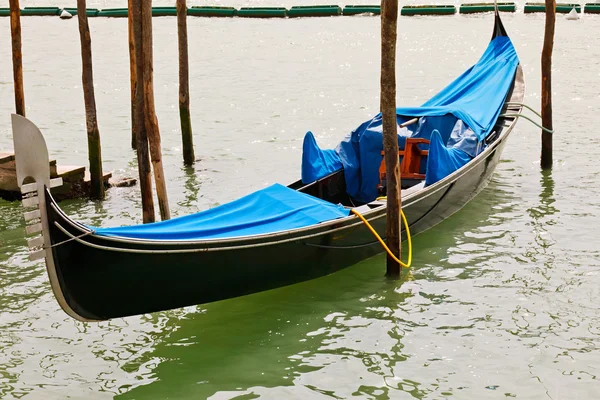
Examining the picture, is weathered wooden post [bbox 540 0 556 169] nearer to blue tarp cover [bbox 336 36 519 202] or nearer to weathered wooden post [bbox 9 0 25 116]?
blue tarp cover [bbox 336 36 519 202]

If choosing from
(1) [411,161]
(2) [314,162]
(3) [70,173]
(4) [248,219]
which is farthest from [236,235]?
(3) [70,173]

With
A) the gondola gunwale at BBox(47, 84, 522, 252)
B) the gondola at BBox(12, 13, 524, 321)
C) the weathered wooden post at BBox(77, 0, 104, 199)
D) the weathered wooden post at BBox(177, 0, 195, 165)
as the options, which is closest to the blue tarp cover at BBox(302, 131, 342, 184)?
the gondola at BBox(12, 13, 524, 321)

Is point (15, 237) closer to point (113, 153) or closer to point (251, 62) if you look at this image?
point (113, 153)

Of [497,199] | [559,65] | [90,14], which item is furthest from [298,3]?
[497,199]

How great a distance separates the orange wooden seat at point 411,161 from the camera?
8047 millimetres

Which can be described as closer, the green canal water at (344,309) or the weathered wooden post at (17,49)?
the green canal water at (344,309)

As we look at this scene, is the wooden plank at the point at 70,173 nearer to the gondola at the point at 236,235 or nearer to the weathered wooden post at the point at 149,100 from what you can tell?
the weathered wooden post at the point at 149,100

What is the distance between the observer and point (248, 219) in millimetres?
6207

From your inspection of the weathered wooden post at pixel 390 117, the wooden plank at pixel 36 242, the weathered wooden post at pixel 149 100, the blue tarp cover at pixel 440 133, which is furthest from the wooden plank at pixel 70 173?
the wooden plank at pixel 36 242

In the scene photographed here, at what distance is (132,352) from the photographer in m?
5.75

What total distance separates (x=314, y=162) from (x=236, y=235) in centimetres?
206

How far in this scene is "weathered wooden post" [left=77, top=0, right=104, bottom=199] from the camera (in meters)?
8.51

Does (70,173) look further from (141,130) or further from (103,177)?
(141,130)

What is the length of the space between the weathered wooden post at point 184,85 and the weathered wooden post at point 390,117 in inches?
147
